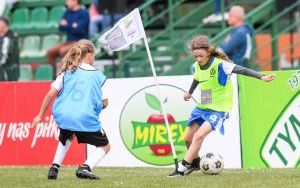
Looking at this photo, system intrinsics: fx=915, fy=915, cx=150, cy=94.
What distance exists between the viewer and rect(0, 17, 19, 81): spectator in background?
1711 cm

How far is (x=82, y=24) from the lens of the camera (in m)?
17.4

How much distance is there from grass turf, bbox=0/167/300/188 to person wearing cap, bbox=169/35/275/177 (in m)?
0.30

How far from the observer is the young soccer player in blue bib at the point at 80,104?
35.4 feet

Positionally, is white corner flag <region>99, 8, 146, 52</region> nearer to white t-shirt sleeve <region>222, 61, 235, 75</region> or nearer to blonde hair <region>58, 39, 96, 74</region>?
blonde hair <region>58, 39, 96, 74</region>

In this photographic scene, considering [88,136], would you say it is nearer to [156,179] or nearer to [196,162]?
[156,179]

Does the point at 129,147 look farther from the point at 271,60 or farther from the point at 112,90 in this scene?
the point at 271,60

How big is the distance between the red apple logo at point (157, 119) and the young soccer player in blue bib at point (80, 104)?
2744mm

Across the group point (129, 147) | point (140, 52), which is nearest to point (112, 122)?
point (129, 147)

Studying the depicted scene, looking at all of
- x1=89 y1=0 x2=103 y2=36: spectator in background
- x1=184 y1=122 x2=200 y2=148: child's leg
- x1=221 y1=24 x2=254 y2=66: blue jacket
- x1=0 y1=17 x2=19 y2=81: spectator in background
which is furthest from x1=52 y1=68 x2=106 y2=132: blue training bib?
x1=89 y1=0 x2=103 y2=36: spectator in background

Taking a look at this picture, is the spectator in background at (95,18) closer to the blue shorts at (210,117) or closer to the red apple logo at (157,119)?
the red apple logo at (157,119)

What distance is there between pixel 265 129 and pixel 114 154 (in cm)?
233

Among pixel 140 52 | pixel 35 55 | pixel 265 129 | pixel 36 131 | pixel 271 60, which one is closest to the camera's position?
pixel 265 129

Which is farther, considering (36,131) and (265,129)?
(36,131)

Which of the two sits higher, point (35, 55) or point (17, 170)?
point (35, 55)
